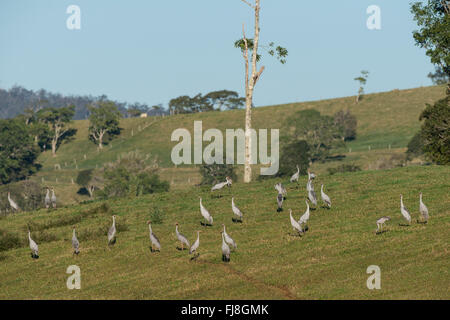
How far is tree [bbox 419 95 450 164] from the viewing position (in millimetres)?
63219

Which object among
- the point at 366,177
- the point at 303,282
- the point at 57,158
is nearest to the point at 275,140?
the point at 57,158

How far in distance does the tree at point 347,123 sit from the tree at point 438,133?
103m

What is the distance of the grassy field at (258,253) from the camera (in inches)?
1058

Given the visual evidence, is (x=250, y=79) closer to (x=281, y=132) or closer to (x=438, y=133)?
(x=438, y=133)

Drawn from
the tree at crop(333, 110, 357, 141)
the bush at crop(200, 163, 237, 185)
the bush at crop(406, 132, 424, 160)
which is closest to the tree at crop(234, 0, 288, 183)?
the bush at crop(200, 163, 237, 185)

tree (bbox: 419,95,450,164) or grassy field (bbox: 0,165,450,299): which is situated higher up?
tree (bbox: 419,95,450,164)

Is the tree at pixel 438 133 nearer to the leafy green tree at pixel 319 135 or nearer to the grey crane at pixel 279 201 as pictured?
the grey crane at pixel 279 201

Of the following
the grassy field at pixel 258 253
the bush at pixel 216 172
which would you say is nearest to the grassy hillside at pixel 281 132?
the bush at pixel 216 172

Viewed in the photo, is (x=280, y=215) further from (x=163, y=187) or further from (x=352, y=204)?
(x=163, y=187)

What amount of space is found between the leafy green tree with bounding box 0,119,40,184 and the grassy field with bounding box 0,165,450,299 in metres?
122

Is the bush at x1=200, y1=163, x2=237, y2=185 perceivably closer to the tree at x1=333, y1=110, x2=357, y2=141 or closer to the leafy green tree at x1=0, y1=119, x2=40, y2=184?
the tree at x1=333, y1=110, x2=357, y2=141

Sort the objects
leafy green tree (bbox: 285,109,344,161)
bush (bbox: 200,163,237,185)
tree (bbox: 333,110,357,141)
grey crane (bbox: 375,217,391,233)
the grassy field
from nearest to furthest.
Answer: the grassy field, grey crane (bbox: 375,217,391,233), bush (bbox: 200,163,237,185), leafy green tree (bbox: 285,109,344,161), tree (bbox: 333,110,357,141)

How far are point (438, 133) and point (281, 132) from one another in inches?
4205
